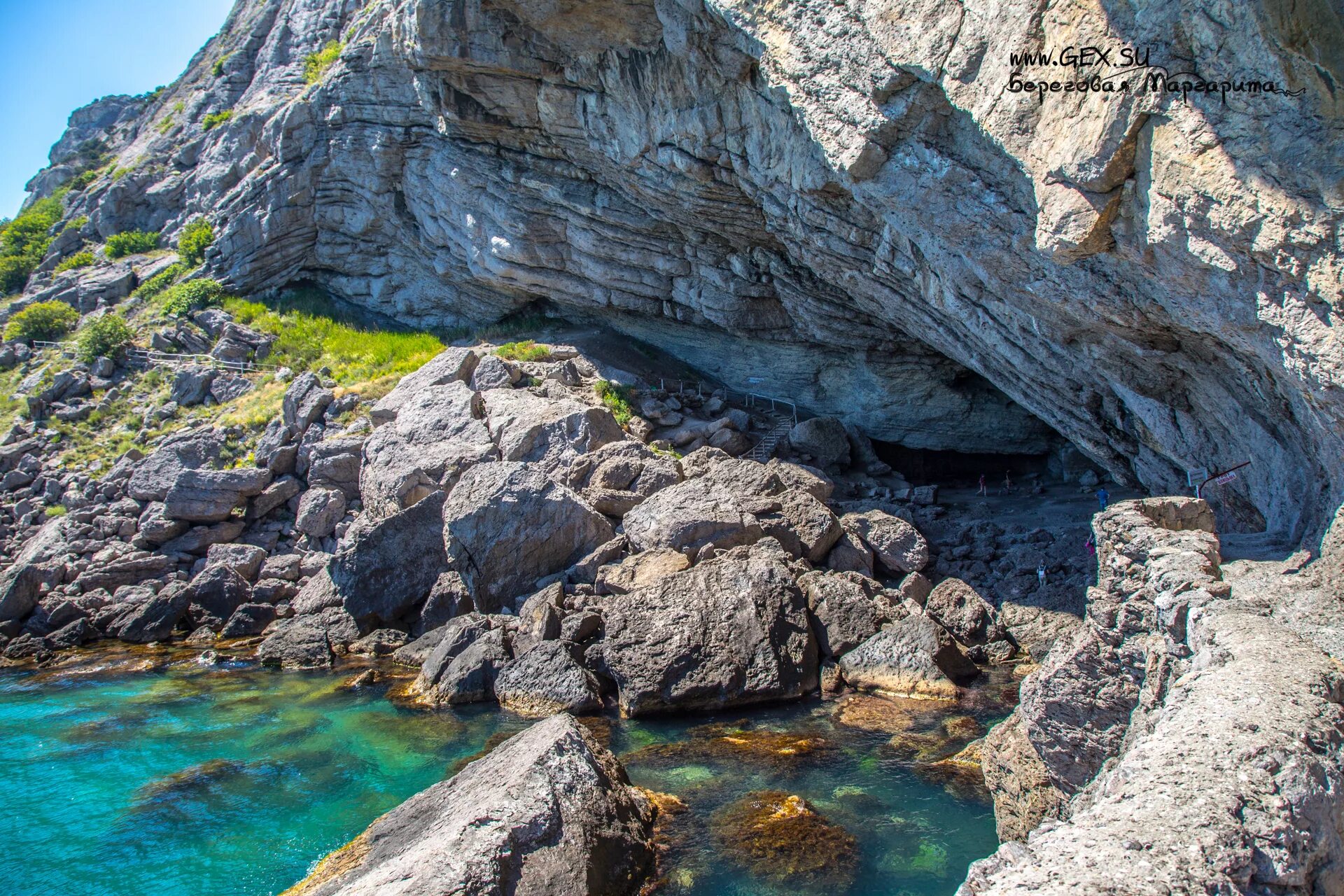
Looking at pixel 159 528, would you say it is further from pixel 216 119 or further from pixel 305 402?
pixel 216 119

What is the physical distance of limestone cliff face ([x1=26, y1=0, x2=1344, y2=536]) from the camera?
8602 mm

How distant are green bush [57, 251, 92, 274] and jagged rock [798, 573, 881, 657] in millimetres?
37910

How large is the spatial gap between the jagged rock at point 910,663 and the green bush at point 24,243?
4305cm

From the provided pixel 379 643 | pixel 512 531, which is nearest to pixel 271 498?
pixel 379 643

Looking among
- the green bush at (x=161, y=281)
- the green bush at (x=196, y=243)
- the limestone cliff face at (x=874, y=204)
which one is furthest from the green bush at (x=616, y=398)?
the green bush at (x=161, y=281)

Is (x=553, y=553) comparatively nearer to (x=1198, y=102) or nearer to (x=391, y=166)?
(x=1198, y=102)

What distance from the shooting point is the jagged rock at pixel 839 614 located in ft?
47.1

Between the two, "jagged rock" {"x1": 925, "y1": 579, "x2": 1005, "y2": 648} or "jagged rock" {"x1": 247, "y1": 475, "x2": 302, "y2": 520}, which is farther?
"jagged rock" {"x1": 247, "y1": 475, "x2": 302, "y2": 520}

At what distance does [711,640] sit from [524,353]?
1487 cm

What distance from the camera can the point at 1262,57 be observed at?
25.8 feet

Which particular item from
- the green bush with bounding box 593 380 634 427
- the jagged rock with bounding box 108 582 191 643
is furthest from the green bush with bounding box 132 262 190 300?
the green bush with bounding box 593 380 634 427

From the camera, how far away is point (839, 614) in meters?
14.7

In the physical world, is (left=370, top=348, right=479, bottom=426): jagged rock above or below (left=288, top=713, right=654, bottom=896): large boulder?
above

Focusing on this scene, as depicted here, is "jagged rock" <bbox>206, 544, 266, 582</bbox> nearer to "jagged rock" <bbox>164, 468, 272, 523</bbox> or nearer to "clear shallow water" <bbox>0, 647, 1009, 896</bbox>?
"jagged rock" <bbox>164, 468, 272, 523</bbox>
